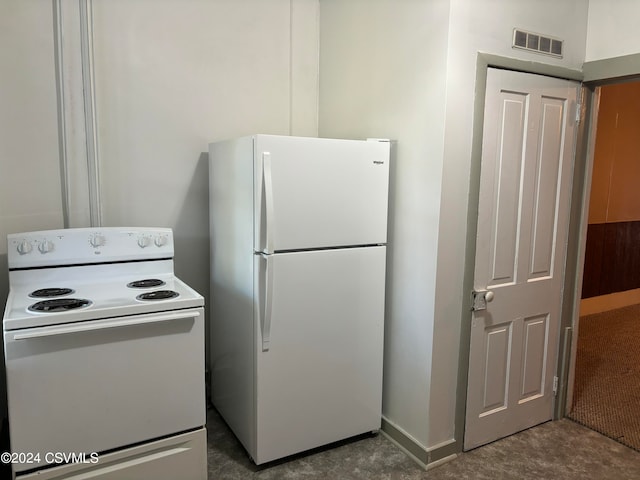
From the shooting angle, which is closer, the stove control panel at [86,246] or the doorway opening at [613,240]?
the stove control panel at [86,246]

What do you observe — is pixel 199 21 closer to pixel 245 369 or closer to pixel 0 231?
pixel 0 231

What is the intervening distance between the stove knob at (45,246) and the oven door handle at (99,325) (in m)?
0.66

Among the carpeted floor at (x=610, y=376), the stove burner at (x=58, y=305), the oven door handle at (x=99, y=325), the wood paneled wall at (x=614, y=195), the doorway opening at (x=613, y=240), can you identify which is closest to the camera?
the oven door handle at (x=99, y=325)

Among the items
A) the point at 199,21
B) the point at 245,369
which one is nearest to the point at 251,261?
the point at 245,369

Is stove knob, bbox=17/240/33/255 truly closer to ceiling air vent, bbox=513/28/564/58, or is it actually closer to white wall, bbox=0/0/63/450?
white wall, bbox=0/0/63/450

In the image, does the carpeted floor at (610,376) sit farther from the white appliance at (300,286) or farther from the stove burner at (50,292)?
the stove burner at (50,292)

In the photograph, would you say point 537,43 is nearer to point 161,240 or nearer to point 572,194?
point 572,194

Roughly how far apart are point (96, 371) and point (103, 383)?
0.19 feet

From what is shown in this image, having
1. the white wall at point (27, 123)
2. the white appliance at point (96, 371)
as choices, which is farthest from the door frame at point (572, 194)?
the white wall at point (27, 123)

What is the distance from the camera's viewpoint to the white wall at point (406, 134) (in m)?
2.29

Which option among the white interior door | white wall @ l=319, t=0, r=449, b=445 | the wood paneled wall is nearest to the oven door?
white wall @ l=319, t=0, r=449, b=445

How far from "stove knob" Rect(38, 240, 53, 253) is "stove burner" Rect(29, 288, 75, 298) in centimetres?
19

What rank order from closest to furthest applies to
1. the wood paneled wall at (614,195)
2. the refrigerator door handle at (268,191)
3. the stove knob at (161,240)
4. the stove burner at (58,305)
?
1. the stove burner at (58,305)
2. the refrigerator door handle at (268,191)
3. the stove knob at (161,240)
4. the wood paneled wall at (614,195)

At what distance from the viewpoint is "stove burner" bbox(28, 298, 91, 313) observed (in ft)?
5.92
